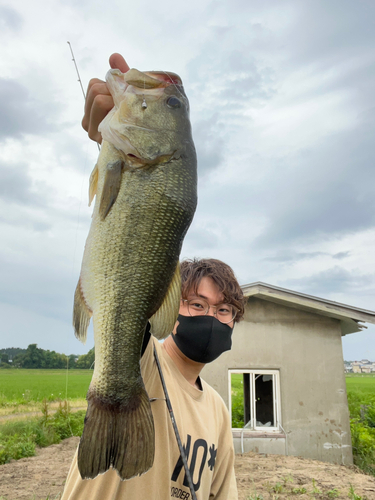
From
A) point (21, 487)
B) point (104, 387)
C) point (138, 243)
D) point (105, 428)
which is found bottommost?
point (21, 487)

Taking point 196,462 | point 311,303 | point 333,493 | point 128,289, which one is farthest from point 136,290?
point 311,303

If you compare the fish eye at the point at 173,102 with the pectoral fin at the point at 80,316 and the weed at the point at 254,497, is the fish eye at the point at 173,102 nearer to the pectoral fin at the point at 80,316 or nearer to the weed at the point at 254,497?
the pectoral fin at the point at 80,316

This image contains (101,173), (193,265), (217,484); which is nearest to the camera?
(101,173)

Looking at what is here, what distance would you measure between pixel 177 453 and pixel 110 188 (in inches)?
62.5

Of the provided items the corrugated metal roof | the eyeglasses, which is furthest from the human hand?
the corrugated metal roof

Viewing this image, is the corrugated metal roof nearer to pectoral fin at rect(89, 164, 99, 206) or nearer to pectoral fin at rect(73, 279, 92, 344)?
pectoral fin at rect(89, 164, 99, 206)

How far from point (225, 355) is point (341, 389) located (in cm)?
329

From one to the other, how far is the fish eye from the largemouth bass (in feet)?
0.47

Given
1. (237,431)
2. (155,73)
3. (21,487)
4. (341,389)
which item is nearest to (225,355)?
(237,431)

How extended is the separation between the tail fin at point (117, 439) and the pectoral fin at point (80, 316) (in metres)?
0.29

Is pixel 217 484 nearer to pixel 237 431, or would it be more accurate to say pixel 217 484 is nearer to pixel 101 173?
pixel 101 173

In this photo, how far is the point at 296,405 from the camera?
32.6 ft

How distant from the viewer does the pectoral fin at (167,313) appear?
1703 millimetres

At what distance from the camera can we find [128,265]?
5.47 feet
